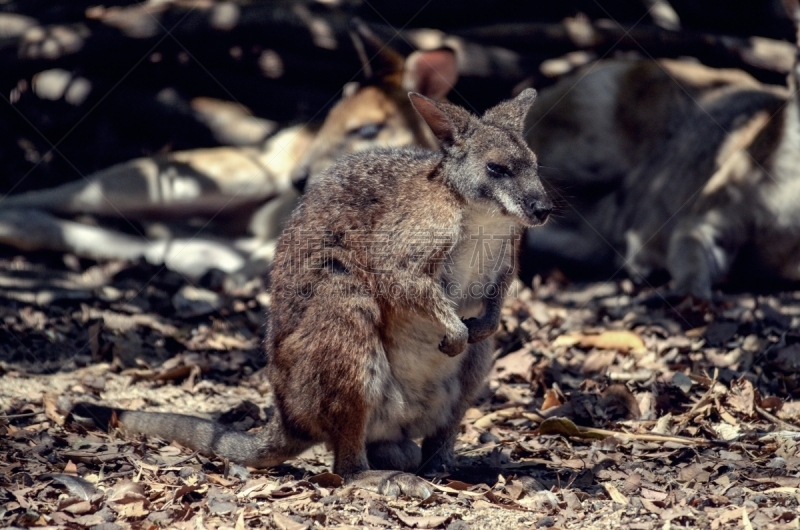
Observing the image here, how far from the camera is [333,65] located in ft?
29.2

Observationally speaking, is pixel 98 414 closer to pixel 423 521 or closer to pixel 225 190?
pixel 423 521

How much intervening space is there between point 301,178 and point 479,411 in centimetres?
314

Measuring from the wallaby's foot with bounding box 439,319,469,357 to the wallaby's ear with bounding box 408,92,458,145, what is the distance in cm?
84

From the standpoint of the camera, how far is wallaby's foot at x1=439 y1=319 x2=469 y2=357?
420cm

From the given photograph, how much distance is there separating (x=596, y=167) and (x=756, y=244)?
1.63 m

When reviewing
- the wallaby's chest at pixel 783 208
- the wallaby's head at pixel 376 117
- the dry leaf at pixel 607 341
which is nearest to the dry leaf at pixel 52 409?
the dry leaf at pixel 607 341

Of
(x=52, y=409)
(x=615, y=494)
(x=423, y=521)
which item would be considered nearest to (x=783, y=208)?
(x=615, y=494)

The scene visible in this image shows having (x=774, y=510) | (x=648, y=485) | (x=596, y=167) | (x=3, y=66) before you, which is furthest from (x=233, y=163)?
(x=774, y=510)

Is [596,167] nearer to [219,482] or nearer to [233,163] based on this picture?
[233,163]

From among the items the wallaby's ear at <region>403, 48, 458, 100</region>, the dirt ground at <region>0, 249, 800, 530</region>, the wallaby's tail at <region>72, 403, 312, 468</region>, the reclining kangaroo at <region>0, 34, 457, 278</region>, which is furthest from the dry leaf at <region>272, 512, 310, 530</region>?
the wallaby's ear at <region>403, 48, 458, 100</region>

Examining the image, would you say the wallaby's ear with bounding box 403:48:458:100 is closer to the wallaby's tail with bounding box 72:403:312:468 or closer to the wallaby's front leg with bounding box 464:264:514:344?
the wallaby's front leg with bounding box 464:264:514:344

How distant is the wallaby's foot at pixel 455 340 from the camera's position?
4.20m

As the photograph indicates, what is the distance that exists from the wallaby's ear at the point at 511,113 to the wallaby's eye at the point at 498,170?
281 mm

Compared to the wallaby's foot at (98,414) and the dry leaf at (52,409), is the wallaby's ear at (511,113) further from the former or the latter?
the dry leaf at (52,409)
